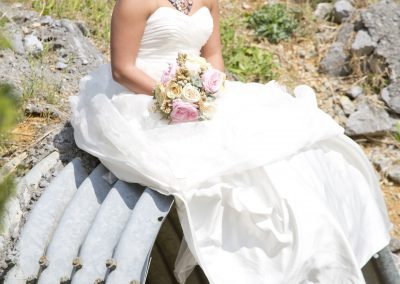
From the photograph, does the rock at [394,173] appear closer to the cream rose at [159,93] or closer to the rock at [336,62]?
the rock at [336,62]

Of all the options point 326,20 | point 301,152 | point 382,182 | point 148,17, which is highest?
point 148,17

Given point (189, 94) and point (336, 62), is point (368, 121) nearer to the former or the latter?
point (336, 62)

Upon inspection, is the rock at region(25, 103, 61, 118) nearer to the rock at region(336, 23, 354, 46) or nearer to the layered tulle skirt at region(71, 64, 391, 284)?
the layered tulle skirt at region(71, 64, 391, 284)

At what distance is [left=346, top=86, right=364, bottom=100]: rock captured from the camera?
5434mm

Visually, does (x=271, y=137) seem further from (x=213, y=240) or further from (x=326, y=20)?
(x=326, y=20)

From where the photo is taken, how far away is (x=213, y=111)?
3361 mm

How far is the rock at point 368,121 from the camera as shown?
5168mm

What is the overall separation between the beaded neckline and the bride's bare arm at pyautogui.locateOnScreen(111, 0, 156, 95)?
0.56 ft

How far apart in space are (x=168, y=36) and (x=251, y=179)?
898mm

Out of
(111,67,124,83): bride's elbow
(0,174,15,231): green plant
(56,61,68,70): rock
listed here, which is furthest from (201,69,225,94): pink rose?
(0,174,15,231): green plant

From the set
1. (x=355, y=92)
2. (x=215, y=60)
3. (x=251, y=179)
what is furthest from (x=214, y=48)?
(x=355, y=92)

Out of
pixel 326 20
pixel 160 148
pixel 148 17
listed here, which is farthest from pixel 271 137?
pixel 326 20

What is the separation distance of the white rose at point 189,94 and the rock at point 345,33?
9.15 feet

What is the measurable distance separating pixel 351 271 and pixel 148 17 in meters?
1.57
